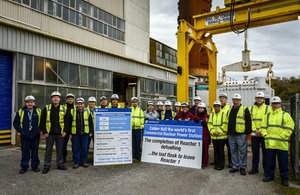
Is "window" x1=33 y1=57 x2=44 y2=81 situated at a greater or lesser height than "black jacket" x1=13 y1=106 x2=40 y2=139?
greater

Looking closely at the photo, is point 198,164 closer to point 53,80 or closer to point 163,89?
point 53,80

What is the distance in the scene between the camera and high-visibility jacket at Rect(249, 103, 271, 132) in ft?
18.4

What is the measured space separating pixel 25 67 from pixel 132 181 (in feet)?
25.9

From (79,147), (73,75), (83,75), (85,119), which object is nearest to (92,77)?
(83,75)

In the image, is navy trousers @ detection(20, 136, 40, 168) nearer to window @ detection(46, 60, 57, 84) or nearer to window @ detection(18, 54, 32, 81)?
window @ detection(18, 54, 32, 81)

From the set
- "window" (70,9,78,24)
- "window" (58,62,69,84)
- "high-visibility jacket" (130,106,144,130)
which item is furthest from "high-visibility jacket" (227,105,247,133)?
"window" (70,9,78,24)

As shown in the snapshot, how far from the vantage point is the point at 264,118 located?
208 inches

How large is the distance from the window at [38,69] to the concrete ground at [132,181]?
17.1ft

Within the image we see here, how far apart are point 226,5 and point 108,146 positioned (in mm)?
8578

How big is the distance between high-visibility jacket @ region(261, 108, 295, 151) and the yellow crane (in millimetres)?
5834

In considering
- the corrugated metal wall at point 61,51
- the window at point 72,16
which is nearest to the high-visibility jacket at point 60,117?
the corrugated metal wall at point 61,51

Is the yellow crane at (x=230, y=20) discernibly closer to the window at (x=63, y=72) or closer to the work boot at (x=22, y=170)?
the window at (x=63, y=72)

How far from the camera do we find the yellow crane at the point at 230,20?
9406 mm

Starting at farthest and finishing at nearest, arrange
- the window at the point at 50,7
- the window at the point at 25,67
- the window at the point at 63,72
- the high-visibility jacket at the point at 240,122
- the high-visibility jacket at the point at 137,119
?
the window at the point at 50,7 → the window at the point at 63,72 → the window at the point at 25,67 → the high-visibility jacket at the point at 137,119 → the high-visibility jacket at the point at 240,122
